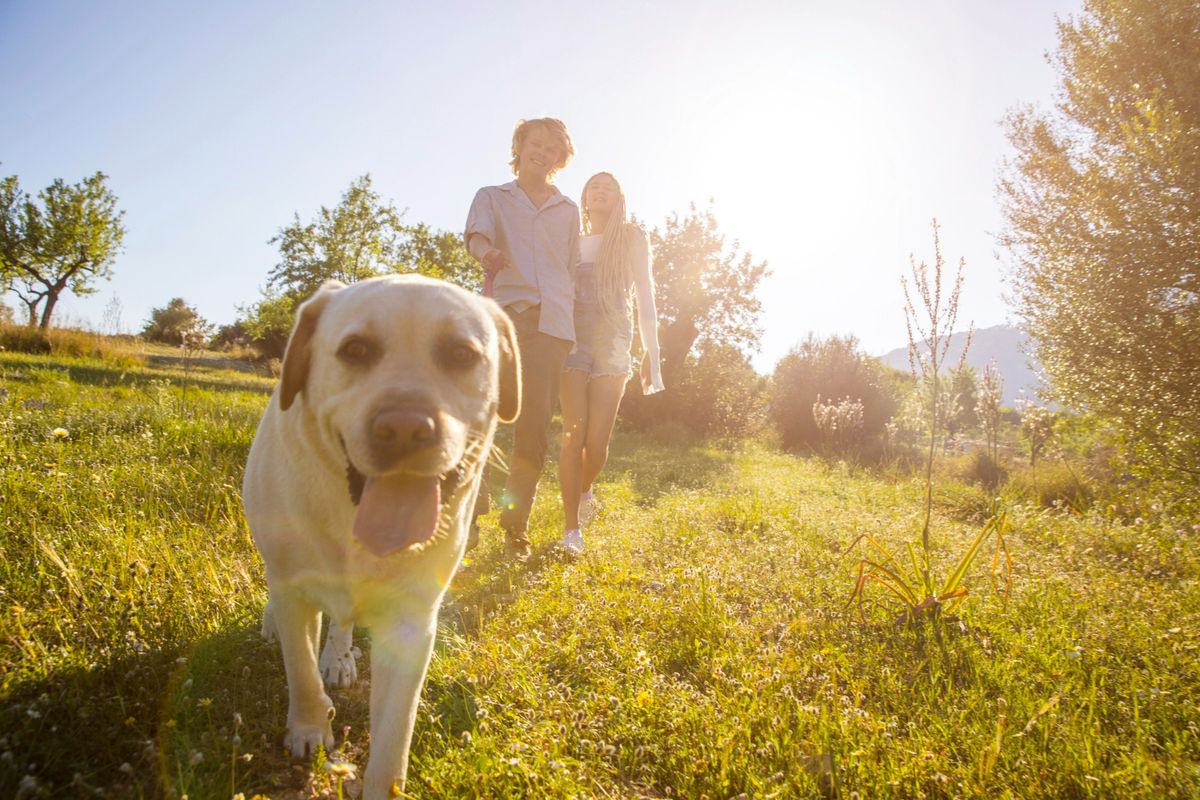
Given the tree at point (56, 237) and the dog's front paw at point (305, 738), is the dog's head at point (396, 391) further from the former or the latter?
the tree at point (56, 237)

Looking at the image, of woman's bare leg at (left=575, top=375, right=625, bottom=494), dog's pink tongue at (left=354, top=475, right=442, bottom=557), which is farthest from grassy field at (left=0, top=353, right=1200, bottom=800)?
woman's bare leg at (left=575, top=375, right=625, bottom=494)

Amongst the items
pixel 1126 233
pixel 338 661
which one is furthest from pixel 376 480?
pixel 1126 233

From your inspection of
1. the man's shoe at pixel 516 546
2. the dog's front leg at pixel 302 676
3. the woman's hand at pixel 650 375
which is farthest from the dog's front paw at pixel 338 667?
the woman's hand at pixel 650 375

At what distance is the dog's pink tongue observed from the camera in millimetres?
1719

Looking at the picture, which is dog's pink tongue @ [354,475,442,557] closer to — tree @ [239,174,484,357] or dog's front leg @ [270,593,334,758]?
dog's front leg @ [270,593,334,758]

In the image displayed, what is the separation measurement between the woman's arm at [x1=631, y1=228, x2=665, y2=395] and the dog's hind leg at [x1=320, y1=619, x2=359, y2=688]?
126 inches

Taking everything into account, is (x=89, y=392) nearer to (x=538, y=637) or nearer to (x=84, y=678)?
(x=84, y=678)

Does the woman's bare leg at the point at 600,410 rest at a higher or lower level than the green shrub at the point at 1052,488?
higher

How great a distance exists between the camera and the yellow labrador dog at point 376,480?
1708 mm

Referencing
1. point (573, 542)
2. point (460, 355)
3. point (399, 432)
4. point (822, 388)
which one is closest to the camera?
point (399, 432)

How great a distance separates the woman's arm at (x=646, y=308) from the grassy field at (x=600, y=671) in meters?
1.61

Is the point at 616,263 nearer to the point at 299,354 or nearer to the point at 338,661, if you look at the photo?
the point at 299,354

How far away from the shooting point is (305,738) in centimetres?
206

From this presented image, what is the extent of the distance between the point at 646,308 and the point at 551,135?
167cm
